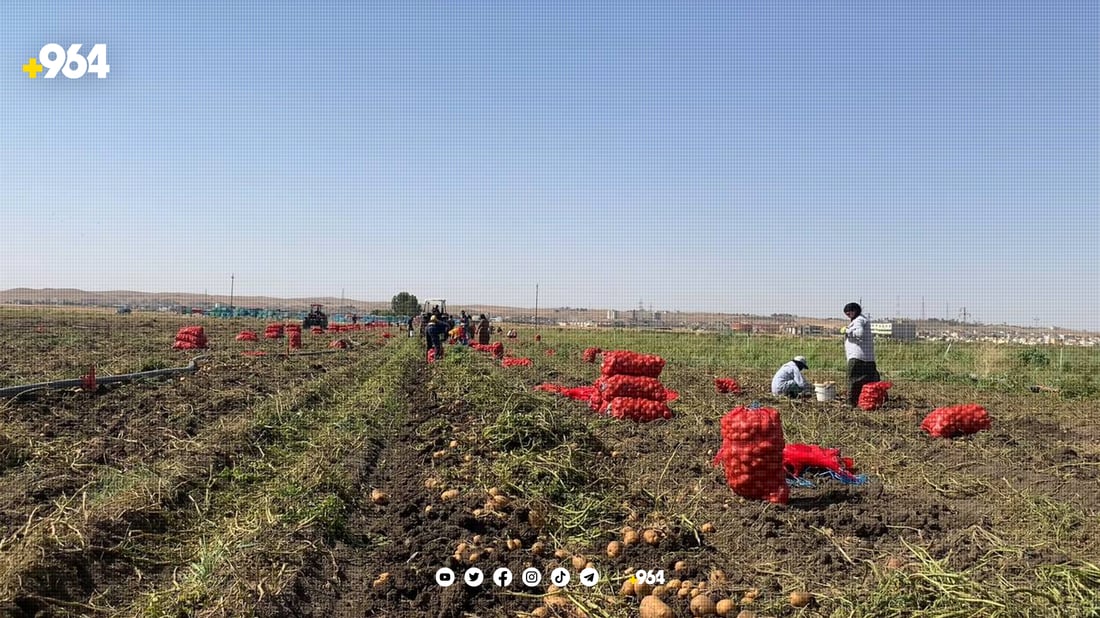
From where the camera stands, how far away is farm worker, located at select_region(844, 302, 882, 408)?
1090cm

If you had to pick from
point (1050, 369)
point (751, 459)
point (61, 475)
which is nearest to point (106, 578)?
point (61, 475)

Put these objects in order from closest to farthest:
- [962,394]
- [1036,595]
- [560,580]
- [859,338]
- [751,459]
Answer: [1036,595]
[560,580]
[751,459]
[859,338]
[962,394]

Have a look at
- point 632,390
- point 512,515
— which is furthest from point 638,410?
point 512,515

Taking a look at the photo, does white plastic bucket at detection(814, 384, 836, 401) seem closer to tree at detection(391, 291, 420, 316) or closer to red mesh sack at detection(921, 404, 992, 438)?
red mesh sack at detection(921, 404, 992, 438)

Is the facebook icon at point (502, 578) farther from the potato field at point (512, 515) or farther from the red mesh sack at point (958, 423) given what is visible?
the red mesh sack at point (958, 423)

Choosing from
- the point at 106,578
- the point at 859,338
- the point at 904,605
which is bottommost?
the point at 106,578

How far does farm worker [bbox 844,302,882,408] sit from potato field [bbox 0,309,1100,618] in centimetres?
58

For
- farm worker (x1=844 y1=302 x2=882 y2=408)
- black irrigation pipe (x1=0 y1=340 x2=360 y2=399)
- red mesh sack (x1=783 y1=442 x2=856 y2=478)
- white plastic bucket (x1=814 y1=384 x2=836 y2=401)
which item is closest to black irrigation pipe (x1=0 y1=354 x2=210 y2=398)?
black irrigation pipe (x1=0 y1=340 x2=360 y2=399)

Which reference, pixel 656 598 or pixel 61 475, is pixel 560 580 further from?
pixel 61 475

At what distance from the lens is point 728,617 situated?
12.1ft

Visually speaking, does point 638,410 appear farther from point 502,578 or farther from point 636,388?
point 502,578

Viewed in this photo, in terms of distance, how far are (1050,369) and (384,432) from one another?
20067 mm

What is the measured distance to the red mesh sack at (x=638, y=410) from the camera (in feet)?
31.1

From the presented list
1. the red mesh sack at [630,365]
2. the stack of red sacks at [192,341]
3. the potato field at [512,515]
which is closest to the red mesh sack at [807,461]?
the potato field at [512,515]
